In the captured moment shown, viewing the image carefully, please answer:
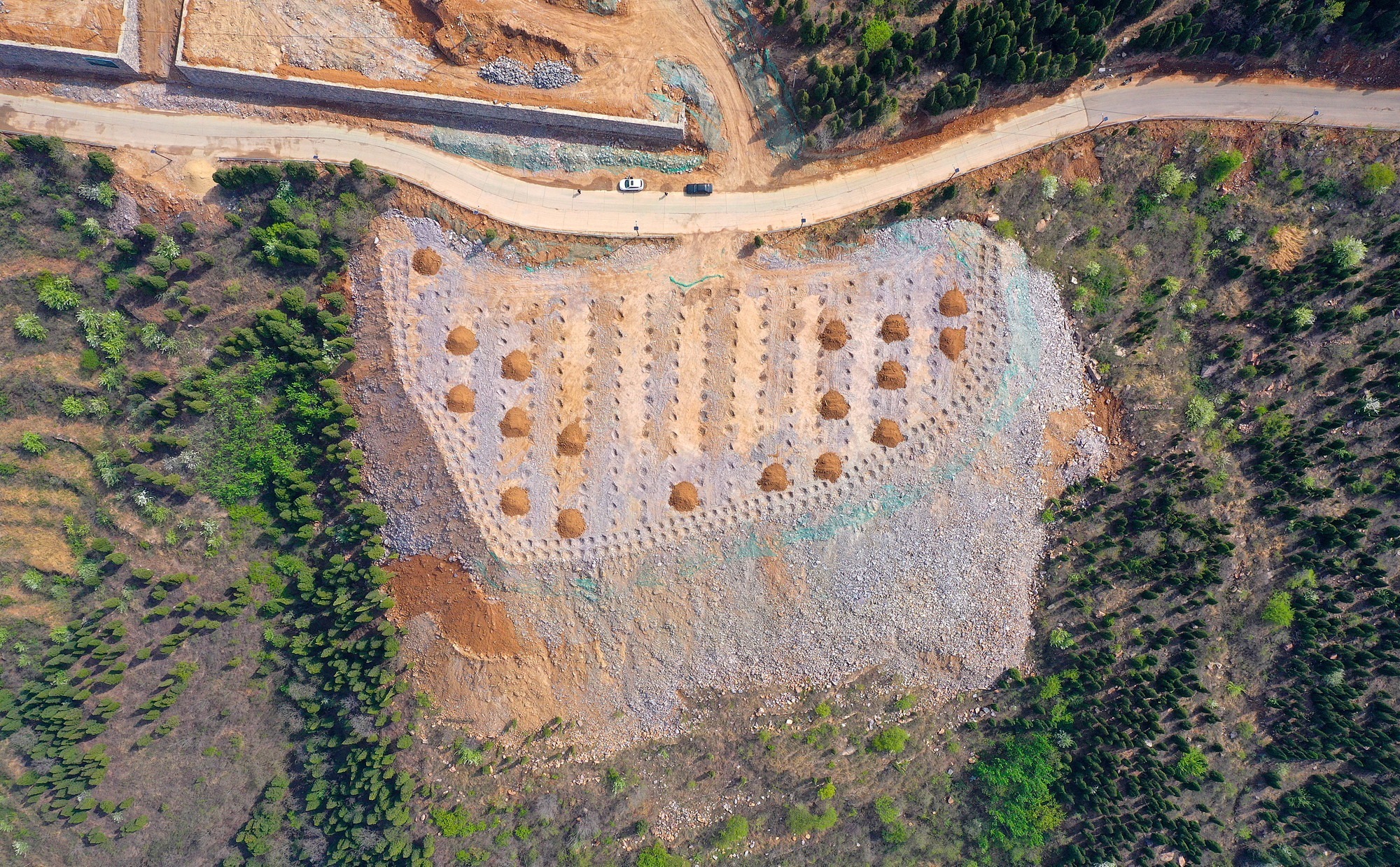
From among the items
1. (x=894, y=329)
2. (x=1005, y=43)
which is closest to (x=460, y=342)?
(x=894, y=329)

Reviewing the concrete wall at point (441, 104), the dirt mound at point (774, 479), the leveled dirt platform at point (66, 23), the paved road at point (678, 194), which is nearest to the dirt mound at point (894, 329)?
the paved road at point (678, 194)

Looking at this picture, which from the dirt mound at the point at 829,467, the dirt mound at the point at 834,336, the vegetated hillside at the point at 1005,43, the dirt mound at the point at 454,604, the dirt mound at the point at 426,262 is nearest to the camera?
the vegetated hillside at the point at 1005,43

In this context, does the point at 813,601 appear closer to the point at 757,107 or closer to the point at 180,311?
the point at 757,107

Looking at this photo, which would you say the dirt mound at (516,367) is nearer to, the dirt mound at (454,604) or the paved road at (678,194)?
the paved road at (678,194)

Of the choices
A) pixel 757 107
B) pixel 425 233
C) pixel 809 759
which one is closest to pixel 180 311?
pixel 425 233

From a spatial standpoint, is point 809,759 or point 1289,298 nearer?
point 1289,298

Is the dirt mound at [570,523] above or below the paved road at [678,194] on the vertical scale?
below
